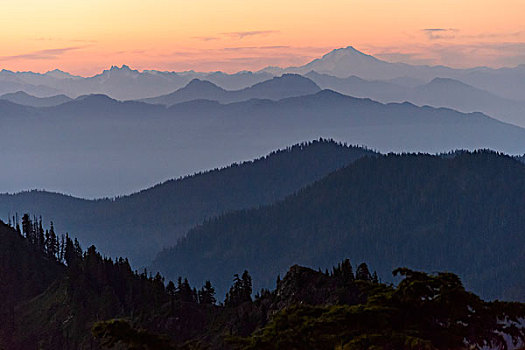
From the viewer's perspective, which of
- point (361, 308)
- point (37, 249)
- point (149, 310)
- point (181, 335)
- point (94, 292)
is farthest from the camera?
point (37, 249)

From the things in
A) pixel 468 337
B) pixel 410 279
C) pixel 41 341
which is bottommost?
pixel 41 341

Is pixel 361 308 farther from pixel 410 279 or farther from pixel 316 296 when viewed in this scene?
pixel 316 296

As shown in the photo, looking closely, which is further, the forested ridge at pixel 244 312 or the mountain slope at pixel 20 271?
the mountain slope at pixel 20 271

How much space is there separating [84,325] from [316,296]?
4619 centimetres

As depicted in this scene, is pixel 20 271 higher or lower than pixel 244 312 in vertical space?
lower

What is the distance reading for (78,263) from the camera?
150250 millimetres

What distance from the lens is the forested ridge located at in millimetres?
37562

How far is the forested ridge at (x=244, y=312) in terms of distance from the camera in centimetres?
3756

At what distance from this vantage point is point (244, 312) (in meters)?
110

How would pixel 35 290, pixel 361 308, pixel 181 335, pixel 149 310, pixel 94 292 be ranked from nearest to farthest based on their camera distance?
1. pixel 361 308
2. pixel 181 335
3. pixel 149 310
4. pixel 94 292
5. pixel 35 290

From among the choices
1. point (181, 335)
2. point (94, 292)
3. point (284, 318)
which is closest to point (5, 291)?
point (94, 292)

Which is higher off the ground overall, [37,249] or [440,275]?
[440,275]

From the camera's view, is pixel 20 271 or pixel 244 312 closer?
pixel 244 312

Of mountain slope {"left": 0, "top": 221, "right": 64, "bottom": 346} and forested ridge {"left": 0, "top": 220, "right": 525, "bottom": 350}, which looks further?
mountain slope {"left": 0, "top": 221, "right": 64, "bottom": 346}
